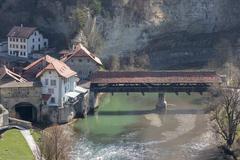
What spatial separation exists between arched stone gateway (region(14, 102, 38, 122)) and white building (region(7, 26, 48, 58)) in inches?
983

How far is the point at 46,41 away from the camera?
112812 mm

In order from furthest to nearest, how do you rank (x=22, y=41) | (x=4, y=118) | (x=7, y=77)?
(x=22, y=41)
(x=7, y=77)
(x=4, y=118)

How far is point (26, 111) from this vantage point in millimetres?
85188

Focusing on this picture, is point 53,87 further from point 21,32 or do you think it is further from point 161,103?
point 21,32

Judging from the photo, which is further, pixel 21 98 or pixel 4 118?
pixel 21 98

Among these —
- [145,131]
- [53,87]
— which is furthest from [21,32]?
[145,131]

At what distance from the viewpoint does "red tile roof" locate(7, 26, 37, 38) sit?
108406 mm

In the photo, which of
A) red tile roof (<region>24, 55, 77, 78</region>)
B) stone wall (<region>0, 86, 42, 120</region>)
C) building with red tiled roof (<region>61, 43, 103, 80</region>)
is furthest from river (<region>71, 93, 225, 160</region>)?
red tile roof (<region>24, 55, 77, 78</region>)

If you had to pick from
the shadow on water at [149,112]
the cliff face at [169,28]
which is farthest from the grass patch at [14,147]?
the cliff face at [169,28]

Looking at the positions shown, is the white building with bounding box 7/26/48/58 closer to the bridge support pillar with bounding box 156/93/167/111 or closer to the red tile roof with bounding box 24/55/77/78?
the red tile roof with bounding box 24/55/77/78

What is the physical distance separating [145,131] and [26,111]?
588 inches

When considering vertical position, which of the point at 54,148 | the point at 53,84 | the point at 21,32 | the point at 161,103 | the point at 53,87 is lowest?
the point at 54,148

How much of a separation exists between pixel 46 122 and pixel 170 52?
43182mm

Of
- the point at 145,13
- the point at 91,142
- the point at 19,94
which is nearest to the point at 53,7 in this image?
the point at 145,13
